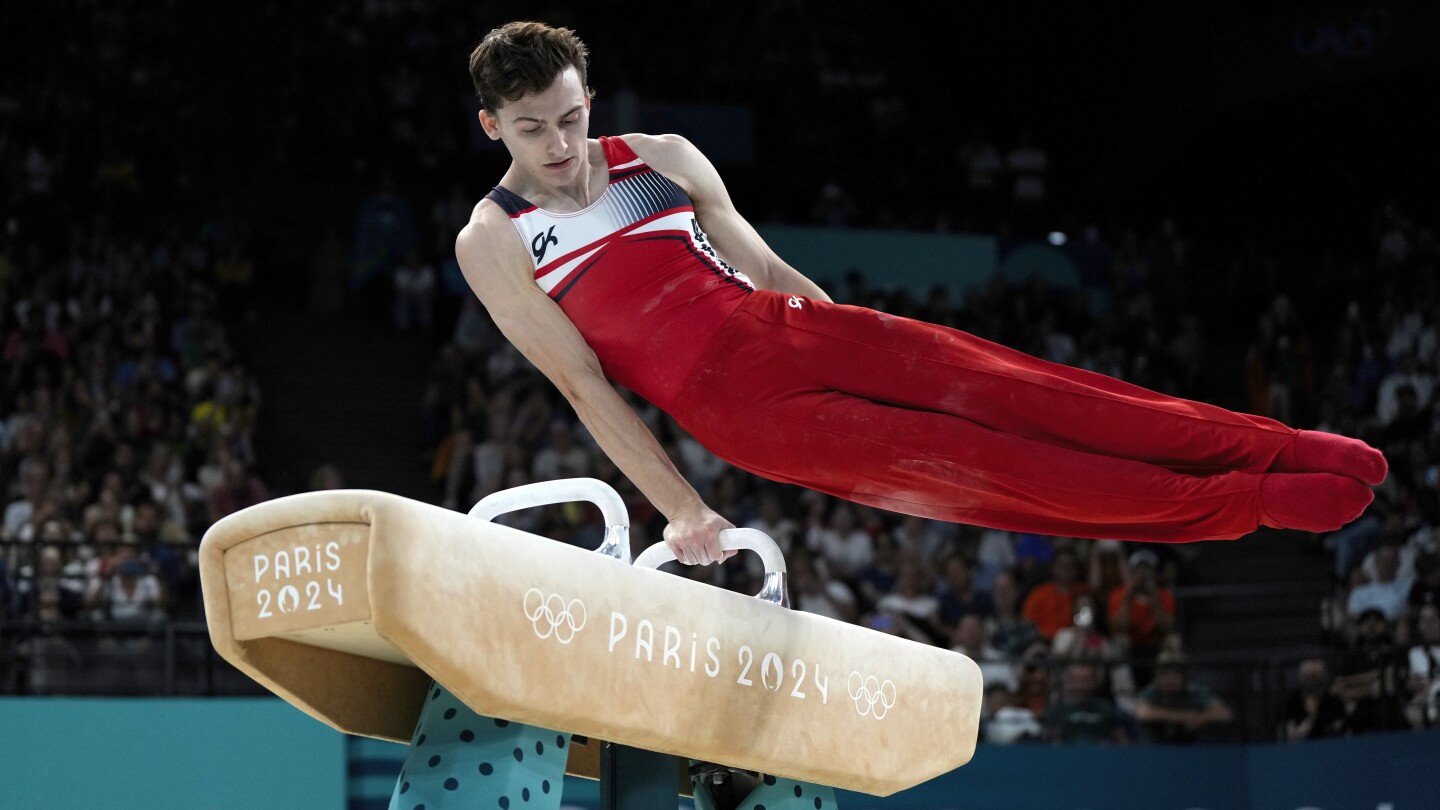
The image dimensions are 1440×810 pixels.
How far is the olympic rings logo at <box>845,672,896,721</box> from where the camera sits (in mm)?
3023

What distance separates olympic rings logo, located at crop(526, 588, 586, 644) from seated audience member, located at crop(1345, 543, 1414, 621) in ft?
22.9

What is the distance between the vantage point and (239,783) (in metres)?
6.82

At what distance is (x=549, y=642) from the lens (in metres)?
2.43

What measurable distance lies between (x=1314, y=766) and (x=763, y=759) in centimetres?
588

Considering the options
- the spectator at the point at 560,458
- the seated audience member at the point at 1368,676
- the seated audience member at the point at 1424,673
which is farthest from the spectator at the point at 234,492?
the seated audience member at the point at 1424,673

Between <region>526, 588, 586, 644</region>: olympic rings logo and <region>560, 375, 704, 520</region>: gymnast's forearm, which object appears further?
<region>560, 375, 704, 520</region>: gymnast's forearm

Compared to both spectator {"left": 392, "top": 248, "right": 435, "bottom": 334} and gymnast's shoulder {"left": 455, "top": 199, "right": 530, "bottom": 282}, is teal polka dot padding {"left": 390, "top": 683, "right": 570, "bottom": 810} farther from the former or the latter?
spectator {"left": 392, "top": 248, "right": 435, "bottom": 334}

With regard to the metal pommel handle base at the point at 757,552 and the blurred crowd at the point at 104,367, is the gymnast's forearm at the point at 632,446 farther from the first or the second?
the blurred crowd at the point at 104,367

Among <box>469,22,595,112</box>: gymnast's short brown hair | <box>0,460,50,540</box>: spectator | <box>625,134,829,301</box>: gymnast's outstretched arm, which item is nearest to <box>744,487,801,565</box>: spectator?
<box>0,460,50,540</box>: spectator

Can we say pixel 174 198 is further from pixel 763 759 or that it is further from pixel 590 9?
pixel 763 759

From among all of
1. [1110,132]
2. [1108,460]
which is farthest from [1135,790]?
[1110,132]

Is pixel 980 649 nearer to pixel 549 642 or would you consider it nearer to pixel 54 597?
pixel 54 597

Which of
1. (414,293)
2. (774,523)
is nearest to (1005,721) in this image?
(774,523)

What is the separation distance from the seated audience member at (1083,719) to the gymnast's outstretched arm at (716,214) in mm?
5009
